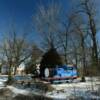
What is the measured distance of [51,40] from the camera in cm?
3622

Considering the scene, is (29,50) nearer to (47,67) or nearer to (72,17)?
(72,17)

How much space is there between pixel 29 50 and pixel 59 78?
70.2ft

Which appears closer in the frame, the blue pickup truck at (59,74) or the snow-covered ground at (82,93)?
the snow-covered ground at (82,93)

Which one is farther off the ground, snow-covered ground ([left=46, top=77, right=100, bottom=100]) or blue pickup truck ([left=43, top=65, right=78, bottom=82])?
blue pickup truck ([left=43, top=65, right=78, bottom=82])

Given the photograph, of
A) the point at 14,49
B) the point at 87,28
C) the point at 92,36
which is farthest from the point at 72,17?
the point at 14,49

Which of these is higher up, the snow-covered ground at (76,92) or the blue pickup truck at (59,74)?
the blue pickup truck at (59,74)

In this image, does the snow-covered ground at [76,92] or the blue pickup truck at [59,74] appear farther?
the blue pickup truck at [59,74]

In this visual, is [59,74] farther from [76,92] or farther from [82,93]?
[82,93]

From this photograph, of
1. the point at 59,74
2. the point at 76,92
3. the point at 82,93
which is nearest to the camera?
the point at 82,93

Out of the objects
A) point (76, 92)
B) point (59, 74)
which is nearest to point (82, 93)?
point (76, 92)

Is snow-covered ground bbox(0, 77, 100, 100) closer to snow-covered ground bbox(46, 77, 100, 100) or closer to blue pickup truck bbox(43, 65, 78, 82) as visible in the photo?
snow-covered ground bbox(46, 77, 100, 100)

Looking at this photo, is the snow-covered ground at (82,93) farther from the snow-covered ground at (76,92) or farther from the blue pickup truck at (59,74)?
the blue pickup truck at (59,74)

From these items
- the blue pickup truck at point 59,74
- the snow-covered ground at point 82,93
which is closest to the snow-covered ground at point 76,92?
the snow-covered ground at point 82,93

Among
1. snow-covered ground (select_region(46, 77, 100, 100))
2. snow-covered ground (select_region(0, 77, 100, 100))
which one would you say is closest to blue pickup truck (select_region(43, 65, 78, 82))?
snow-covered ground (select_region(0, 77, 100, 100))
